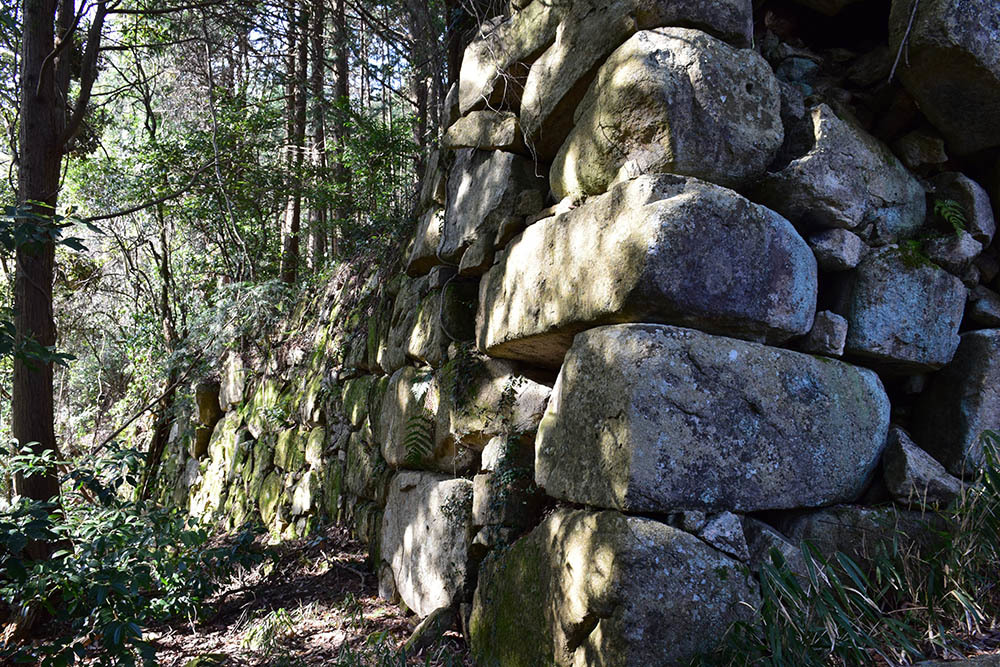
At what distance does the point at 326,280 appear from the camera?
666cm

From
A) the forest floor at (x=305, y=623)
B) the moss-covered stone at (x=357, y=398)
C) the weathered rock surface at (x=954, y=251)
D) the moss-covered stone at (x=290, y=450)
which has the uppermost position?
the weathered rock surface at (x=954, y=251)

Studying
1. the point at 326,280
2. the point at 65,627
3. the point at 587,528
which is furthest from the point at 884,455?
the point at 326,280

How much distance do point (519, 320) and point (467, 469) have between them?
3.13 feet

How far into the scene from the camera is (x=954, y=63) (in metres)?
2.63

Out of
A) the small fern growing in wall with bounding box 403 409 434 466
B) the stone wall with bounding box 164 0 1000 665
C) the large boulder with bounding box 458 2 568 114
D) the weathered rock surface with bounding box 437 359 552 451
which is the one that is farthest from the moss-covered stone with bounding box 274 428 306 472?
the large boulder with bounding box 458 2 568 114

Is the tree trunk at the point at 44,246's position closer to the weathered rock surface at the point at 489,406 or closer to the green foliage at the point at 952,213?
the weathered rock surface at the point at 489,406

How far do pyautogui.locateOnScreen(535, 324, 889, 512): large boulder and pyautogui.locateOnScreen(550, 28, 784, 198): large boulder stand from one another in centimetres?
66

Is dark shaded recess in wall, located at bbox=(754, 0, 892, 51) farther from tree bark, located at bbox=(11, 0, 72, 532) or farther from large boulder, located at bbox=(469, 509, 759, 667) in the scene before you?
tree bark, located at bbox=(11, 0, 72, 532)

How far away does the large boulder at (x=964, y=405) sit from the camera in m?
2.66

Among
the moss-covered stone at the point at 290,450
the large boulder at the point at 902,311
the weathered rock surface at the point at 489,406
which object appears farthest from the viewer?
the moss-covered stone at the point at 290,450

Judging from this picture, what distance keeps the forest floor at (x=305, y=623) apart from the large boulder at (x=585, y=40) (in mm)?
2391

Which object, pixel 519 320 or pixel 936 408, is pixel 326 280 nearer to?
pixel 519 320

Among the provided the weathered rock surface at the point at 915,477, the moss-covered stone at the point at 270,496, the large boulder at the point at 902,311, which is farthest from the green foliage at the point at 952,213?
the moss-covered stone at the point at 270,496

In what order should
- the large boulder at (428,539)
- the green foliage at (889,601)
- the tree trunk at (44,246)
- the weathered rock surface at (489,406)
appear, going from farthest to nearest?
1. the tree trunk at (44,246)
2. the large boulder at (428,539)
3. the weathered rock surface at (489,406)
4. the green foliage at (889,601)
